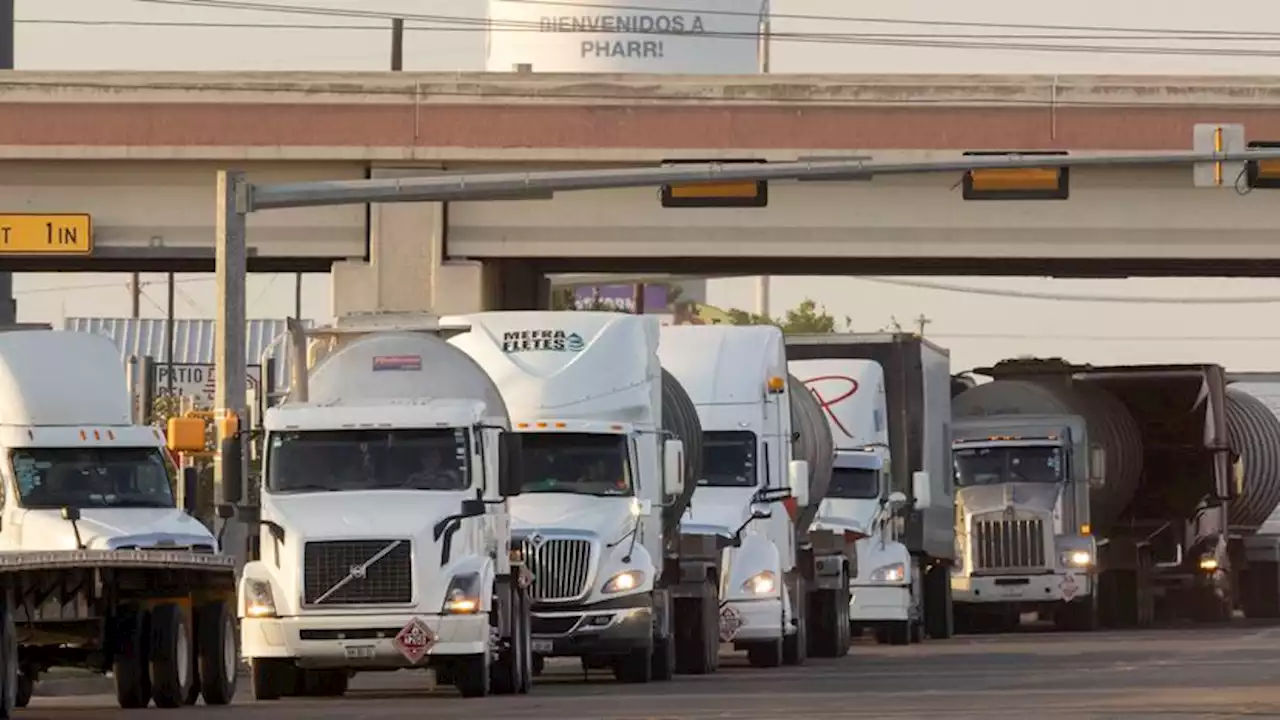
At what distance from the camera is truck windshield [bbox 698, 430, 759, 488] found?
34.7 metres

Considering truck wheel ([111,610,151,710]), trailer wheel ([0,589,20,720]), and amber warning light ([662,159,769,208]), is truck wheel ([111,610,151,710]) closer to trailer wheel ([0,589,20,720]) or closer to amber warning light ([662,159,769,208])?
trailer wheel ([0,589,20,720])

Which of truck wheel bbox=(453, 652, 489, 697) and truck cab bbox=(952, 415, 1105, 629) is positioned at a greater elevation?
truck cab bbox=(952, 415, 1105, 629)

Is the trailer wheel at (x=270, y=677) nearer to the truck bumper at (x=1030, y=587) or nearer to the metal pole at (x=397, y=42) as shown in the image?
the truck bumper at (x=1030, y=587)

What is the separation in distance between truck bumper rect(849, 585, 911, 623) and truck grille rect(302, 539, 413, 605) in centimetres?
1696

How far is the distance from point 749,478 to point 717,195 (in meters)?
11.6

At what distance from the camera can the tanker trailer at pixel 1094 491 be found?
1916 inches

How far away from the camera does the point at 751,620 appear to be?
34.0m

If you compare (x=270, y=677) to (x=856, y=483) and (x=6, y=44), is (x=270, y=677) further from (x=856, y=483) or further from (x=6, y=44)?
(x=6, y=44)

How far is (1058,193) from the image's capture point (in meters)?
47.3

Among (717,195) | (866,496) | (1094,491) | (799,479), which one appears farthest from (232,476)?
(1094,491)

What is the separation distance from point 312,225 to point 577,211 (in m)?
4.04

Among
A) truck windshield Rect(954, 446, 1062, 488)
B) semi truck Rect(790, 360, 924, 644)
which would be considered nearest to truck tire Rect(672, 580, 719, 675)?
semi truck Rect(790, 360, 924, 644)

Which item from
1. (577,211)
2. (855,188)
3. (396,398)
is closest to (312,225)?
(577,211)

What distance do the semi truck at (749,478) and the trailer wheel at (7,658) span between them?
10.8 m
